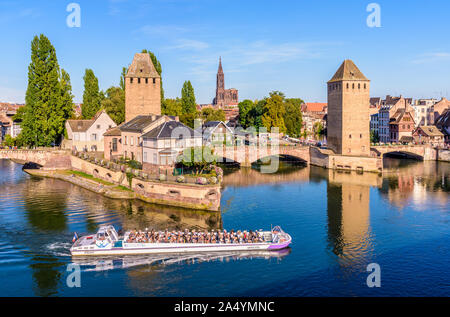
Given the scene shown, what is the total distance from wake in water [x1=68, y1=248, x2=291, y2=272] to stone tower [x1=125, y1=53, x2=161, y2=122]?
141 feet

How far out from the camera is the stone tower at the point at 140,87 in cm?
7338

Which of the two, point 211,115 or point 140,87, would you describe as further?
point 211,115

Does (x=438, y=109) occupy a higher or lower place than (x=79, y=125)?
higher

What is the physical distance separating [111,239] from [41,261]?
18.0 feet

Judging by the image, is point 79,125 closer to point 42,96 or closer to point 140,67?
point 42,96

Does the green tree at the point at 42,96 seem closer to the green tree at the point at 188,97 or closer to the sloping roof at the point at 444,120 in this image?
the green tree at the point at 188,97

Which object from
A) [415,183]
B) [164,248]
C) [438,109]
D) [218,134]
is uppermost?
[438,109]

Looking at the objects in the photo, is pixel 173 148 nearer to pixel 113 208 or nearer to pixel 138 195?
pixel 138 195

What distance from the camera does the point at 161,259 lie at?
34062mm

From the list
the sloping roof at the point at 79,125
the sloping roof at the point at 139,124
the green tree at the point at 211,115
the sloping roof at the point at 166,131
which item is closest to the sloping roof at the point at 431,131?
the green tree at the point at 211,115

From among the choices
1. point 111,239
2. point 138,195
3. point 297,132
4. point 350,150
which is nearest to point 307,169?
point 350,150

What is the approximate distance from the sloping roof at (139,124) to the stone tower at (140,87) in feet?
14.1

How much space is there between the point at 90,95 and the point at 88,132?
22.7m

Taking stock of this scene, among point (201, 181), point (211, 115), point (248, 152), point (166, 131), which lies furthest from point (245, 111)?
point (201, 181)
